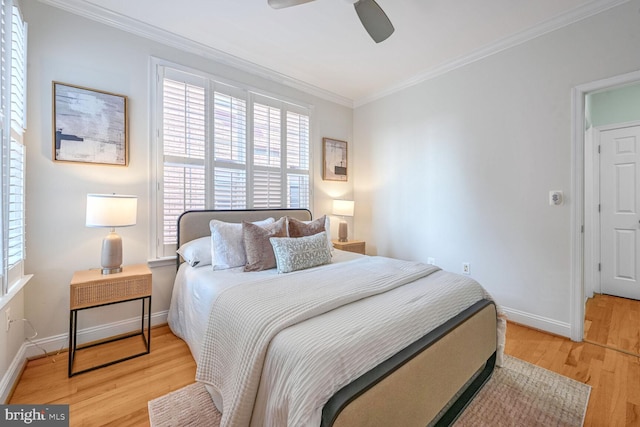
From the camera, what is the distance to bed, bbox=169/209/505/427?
102cm

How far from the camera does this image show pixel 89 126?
2.29 meters

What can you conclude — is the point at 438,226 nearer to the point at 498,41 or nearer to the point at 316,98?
the point at 498,41

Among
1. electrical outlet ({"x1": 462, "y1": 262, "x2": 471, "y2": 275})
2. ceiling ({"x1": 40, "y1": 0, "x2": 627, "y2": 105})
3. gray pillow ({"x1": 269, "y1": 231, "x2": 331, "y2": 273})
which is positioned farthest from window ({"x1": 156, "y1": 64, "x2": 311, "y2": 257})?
electrical outlet ({"x1": 462, "y1": 262, "x2": 471, "y2": 275})

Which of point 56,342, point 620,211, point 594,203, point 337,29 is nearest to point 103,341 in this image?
point 56,342

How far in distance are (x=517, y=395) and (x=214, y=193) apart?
3068 millimetres

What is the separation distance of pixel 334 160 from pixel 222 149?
1744mm

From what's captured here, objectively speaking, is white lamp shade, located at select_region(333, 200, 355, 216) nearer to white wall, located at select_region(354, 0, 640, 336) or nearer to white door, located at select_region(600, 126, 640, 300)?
white wall, located at select_region(354, 0, 640, 336)

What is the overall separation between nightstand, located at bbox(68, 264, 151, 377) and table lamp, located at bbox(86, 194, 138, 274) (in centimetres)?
11

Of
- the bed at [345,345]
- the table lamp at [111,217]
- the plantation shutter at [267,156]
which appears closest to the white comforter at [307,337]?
the bed at [345,345]

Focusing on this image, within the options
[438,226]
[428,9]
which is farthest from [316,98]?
[438,226]

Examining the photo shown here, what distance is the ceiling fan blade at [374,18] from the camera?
1923 millimetres

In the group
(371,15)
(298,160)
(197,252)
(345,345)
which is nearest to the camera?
(345,345)

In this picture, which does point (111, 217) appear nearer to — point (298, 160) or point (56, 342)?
point (56, 342)

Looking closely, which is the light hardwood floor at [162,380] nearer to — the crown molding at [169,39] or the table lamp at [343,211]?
the table lamp at [343,211]
